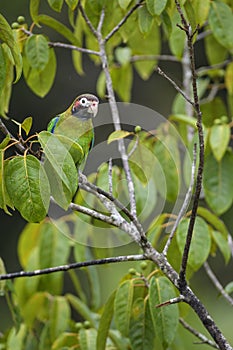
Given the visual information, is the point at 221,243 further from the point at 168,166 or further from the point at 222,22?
the point at 222,22

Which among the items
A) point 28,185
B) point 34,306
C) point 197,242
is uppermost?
point 28,185

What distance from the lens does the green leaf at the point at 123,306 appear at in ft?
5.95

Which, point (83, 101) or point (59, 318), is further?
point (59, 318)

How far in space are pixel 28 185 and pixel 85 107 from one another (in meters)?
0.44

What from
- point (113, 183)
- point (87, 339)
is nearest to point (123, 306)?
point (87, 339)

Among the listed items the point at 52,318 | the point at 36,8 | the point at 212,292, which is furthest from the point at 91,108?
the point at 212,292

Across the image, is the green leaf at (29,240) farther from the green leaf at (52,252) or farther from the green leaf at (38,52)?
the green leaf at (38,52)

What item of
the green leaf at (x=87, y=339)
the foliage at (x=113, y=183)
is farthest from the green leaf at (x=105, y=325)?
the green leaf at (x=87, y=339)

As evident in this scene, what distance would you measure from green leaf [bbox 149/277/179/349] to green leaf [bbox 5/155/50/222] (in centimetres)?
44

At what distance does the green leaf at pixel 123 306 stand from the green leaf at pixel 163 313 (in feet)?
0.28

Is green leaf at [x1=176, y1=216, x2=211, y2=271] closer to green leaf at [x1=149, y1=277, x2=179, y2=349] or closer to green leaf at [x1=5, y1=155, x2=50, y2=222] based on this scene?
green leaf at [x1=149, y1=277, x2=179, y2=349]

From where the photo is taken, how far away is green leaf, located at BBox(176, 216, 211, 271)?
6.23 ft

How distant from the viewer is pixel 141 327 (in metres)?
1.85

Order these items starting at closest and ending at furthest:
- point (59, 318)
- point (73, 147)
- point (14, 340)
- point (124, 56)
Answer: point (73, 147) < point (14, 340) < point (59, 318) < point (124, 56)
